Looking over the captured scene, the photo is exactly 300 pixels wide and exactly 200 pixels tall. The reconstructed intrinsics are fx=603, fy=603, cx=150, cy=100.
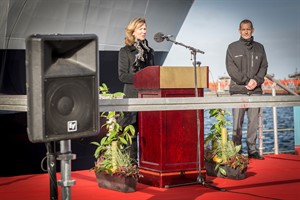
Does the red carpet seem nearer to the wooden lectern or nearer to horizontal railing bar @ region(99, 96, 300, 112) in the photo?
the wooden lectern

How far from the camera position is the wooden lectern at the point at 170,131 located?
4.77m

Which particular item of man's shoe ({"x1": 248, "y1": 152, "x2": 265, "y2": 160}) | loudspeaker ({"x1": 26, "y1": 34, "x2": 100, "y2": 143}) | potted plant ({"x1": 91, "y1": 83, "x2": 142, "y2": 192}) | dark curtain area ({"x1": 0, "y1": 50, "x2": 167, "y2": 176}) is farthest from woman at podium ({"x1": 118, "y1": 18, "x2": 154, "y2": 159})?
dark curtain area ({"x1": 0, "y1": 50, "x2": 167, "y2": 176})

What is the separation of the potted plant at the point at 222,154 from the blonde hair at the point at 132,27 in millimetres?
1041

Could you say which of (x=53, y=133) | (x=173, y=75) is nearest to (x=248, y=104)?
(x=173, y=75)

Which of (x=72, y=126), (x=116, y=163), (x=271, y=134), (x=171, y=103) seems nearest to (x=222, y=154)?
(x=116, y=163)

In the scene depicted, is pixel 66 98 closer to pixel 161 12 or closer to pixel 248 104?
pixel 248 104

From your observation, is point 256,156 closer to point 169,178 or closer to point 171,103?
point 169,178

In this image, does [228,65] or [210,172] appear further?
[228,65]

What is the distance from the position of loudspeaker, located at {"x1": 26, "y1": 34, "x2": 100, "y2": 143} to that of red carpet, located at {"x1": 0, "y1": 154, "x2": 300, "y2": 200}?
1.50 meters

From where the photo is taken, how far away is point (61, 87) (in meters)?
2.96

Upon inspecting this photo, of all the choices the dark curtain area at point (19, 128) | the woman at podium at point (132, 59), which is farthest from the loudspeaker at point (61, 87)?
the dark curtain area at point (19, 128)

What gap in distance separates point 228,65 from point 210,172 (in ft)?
4.32

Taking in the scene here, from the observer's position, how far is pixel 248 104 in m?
4.17

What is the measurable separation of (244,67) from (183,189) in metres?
1.99
